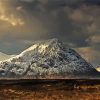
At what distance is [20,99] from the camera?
77.4 metres

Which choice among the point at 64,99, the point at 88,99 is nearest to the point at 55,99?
the point at 64,99

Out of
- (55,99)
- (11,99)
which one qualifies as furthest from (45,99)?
(11,99)

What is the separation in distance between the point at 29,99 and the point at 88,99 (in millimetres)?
12110

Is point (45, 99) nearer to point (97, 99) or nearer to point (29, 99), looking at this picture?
point (29, 99)

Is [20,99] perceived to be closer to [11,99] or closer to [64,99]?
[11,99]

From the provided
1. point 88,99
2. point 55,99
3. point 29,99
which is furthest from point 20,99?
point 88,99

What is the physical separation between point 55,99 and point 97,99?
8.60m

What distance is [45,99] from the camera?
77.2 meters

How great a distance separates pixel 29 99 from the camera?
7669 centimetres

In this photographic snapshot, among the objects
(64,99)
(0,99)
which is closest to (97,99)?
(64,99)

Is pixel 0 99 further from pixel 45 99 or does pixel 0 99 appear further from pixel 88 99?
pixel 88 99

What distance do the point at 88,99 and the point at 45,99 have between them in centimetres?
885

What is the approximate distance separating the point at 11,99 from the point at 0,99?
274cm

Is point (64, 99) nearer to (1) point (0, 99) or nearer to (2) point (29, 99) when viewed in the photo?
(2) point (29, 99)
